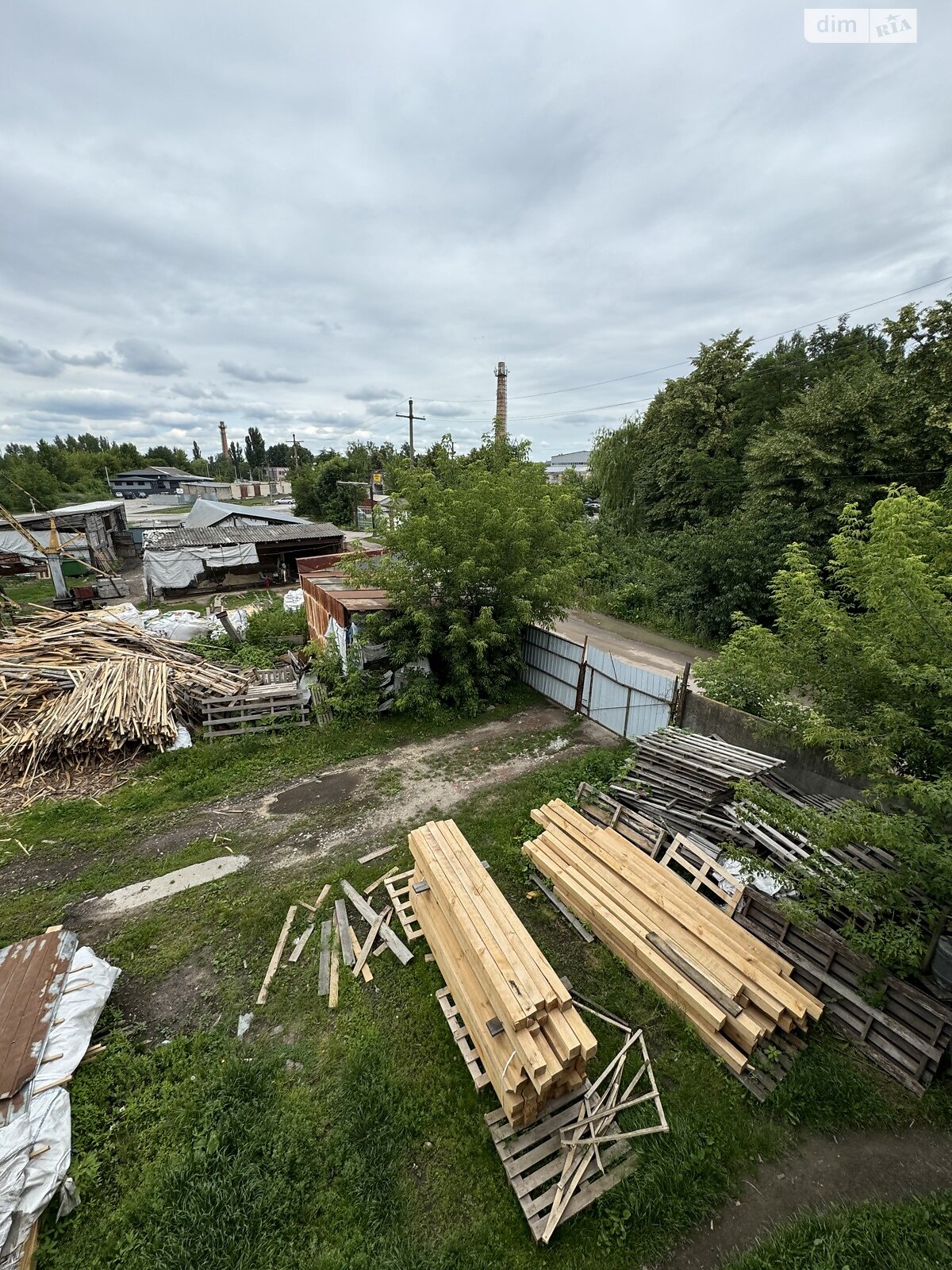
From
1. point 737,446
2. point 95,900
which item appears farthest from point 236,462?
point 95,900

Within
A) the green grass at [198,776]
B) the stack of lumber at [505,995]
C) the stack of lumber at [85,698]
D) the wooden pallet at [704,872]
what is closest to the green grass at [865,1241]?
the stack of lumber at [505,995]

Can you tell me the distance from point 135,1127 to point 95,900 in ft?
11.4

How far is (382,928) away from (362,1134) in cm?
218

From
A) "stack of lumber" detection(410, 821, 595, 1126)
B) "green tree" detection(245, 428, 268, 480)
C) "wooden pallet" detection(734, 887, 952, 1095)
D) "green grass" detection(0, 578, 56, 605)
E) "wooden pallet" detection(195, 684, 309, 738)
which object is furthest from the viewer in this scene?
"green tree" detection(245, 428, 268, 480)

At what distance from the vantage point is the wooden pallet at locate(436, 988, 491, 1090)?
475 centimetres

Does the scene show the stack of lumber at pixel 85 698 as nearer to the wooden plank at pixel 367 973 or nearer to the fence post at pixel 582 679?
the wooden plank at pixel 367 973

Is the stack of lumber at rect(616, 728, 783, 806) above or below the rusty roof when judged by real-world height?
above

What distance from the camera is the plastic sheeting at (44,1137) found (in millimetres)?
3623

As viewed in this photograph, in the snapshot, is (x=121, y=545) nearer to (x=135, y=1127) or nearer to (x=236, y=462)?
(x=135, y=1127)

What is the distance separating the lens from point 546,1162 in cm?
425

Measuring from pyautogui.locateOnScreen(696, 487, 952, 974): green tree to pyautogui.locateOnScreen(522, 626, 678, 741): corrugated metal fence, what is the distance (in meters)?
3.92

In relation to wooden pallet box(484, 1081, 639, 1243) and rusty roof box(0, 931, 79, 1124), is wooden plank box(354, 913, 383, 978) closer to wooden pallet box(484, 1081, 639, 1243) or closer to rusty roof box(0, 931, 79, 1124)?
wooden pallet box(484, 1081, 639, 1243)

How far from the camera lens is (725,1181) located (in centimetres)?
411

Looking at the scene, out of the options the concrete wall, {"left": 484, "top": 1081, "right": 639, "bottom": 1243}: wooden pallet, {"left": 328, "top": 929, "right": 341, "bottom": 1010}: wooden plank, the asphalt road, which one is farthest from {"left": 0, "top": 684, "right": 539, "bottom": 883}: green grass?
{"left": 484, "top": 1081, "right": 639, "bottom": 1243}: wooden pallet
